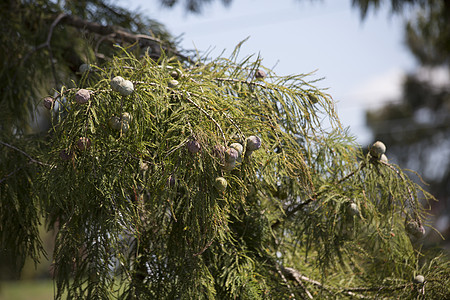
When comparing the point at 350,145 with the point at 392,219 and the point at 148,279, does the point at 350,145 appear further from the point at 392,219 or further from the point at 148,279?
the point at 148,279

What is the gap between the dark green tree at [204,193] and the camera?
647 mm

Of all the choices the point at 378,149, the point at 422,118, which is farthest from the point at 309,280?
the point at 422,118

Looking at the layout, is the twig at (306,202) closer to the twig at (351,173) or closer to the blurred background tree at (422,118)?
the twig at (351,173)

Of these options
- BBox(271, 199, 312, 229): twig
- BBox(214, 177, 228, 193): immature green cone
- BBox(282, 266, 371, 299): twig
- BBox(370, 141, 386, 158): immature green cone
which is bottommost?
BBox(282, 266, 371, 299): twig

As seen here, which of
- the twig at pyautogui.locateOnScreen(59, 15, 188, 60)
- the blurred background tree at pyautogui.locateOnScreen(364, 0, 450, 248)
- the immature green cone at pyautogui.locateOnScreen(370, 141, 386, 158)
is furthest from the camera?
the blurred background tree at pyautogui.locateOnScreen(364, 0, 450, 248)

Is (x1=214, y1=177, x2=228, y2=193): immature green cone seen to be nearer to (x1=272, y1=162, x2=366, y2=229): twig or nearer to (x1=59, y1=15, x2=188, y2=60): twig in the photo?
(x1=272, y1=162, x2=366, y2=229): twig

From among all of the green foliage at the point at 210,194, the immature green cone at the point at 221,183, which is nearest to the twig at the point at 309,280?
the green foliage at the point at 210,194

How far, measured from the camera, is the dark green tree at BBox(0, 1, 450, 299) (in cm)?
65

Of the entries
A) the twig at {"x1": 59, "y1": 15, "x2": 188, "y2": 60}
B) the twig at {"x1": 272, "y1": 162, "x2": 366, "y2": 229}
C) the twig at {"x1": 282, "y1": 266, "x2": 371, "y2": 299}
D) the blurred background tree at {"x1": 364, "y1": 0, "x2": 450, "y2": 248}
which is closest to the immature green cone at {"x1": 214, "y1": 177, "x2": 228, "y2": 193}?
the twig at {"x1": 272, "y1": 162, "x2": 366, "y2": 229}

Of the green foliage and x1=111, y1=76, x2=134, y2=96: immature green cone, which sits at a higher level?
x1=111, y1=76, x2=134, y2=96: immature green cone

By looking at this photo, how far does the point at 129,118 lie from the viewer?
65 cm

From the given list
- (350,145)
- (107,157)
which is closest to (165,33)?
(350,145)

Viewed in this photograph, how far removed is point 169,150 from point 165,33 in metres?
0.88

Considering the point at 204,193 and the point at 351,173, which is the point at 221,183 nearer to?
the point at 204,193
